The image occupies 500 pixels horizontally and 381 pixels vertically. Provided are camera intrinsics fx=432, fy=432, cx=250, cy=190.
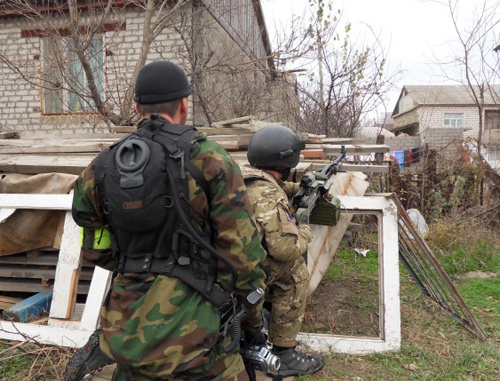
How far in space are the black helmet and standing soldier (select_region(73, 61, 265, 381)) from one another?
1.03 metres

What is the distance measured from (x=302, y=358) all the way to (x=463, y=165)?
18.7 ft

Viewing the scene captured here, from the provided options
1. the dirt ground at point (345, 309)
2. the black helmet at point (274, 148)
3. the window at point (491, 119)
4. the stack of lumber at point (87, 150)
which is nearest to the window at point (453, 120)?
the window at point (491, 119)

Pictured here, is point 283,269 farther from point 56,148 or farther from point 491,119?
point 491,119

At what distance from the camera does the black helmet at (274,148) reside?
283 cm

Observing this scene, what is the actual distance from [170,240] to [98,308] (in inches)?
71.4

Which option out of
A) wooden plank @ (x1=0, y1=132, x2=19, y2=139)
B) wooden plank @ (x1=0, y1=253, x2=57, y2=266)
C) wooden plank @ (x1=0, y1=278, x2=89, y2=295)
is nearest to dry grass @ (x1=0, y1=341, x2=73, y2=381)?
wooden plank @ (x1=0, y1=278, x2=89, y2=295)

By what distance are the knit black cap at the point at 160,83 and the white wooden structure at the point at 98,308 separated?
1.93m

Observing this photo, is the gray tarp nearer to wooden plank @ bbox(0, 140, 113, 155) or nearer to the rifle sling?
wooden plank @ bbox(0, 140, 113, 155)

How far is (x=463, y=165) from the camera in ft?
24.1

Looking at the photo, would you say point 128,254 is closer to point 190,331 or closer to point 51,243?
point 190,331

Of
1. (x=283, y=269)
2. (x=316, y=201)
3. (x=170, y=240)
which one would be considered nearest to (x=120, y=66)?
(x=316, y=201)

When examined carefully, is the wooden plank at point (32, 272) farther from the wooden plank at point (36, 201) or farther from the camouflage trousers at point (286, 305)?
the camouflage trousers at point (286, 305)

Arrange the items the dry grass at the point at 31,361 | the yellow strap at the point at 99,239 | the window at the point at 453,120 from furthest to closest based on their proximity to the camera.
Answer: the window at the point at 453,120
the dry grass at the point at 31,361
the yellow strap at the point at 99,239

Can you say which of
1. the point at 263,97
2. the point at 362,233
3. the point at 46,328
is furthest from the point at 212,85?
the point at 46,328
